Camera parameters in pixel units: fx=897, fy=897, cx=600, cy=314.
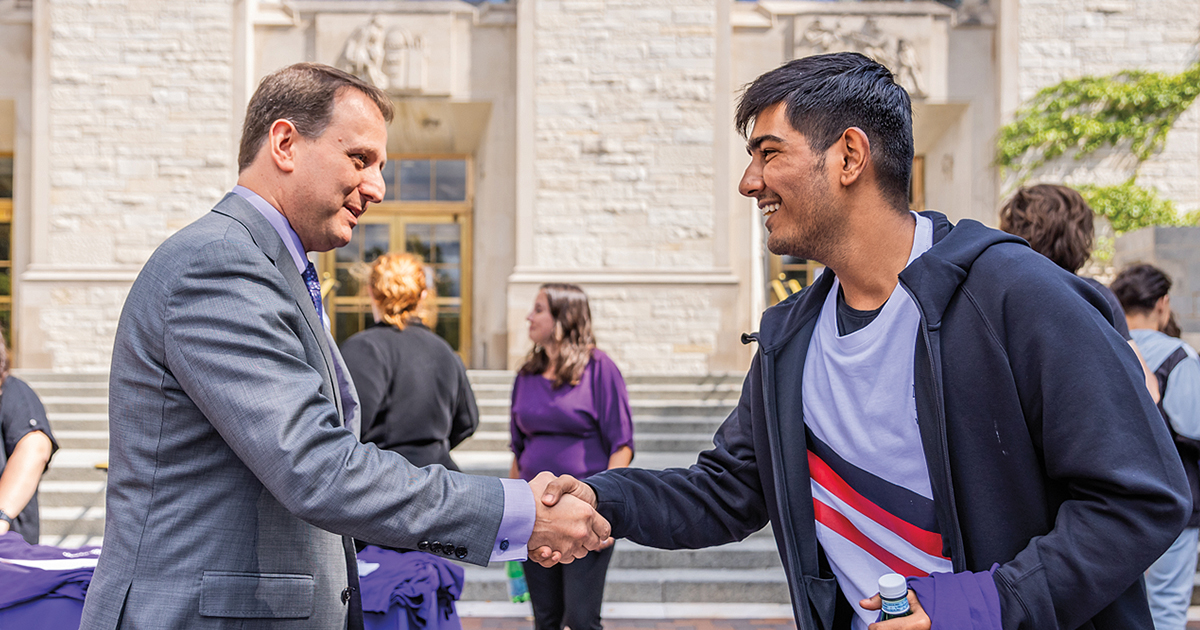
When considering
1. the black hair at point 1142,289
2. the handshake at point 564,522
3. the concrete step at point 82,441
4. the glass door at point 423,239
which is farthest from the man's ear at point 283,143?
the glass door at point 423,239

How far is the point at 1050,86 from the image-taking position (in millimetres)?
11695

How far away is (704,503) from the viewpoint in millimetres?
2020

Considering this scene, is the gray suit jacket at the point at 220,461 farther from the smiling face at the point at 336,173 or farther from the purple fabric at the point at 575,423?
the purple fabric at the point at 575,423

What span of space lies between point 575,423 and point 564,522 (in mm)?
2072

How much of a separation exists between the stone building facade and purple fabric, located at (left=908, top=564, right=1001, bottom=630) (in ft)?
32.6

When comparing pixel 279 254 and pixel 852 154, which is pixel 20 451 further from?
pixel 852 154

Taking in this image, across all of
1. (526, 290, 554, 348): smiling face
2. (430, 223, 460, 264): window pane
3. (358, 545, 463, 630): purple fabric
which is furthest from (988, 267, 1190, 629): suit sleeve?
(430, 223, 460, 264): window pane

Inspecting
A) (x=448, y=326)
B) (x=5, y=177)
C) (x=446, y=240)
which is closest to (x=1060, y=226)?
(x=448, y=326)

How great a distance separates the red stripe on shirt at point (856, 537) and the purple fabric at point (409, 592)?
4.28 feet

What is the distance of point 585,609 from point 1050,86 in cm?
1075

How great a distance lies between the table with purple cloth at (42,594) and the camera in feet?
7.69

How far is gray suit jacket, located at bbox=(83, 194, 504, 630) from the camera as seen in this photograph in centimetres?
152

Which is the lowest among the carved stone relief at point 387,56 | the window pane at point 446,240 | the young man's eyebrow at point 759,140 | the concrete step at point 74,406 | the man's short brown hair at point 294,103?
the concrete step at point 74,406

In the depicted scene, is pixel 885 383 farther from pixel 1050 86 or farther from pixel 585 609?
pixel 1050 86
